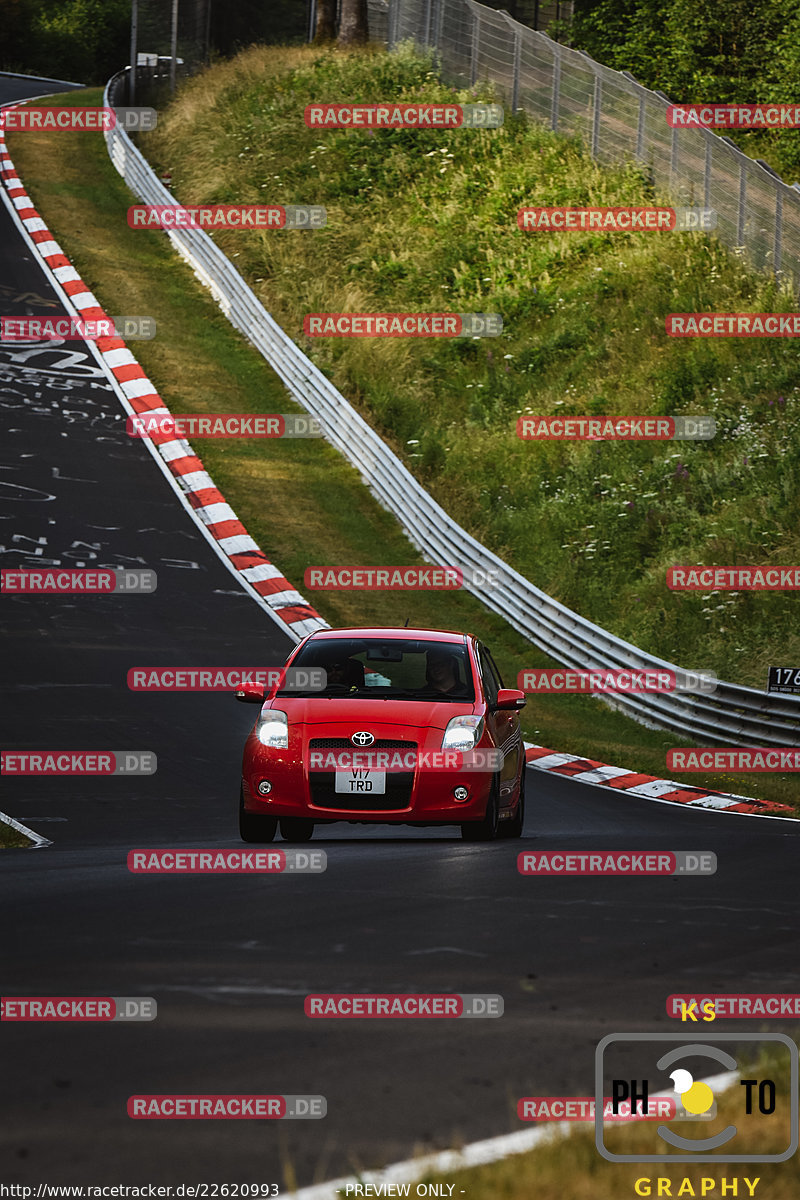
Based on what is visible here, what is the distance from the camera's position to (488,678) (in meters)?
11.2

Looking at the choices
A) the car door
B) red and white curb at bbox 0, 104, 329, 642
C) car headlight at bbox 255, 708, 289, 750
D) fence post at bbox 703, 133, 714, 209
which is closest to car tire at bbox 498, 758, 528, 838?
the car door

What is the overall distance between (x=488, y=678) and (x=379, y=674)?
83 cm

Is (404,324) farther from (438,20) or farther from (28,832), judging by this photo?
(28,832)

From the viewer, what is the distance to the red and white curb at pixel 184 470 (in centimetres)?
2178

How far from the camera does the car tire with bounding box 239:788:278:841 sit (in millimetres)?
10000

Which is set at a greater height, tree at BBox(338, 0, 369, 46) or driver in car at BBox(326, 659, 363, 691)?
tree at BBox(338, 0, 369, 46)

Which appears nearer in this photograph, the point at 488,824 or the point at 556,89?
the point at 488,824

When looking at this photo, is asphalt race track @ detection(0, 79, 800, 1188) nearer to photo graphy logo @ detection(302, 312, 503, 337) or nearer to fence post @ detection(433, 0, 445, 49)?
photo graphy logo @ detection(302, 312, 503, 337)

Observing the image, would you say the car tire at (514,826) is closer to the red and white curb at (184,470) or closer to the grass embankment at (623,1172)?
the grass embankment at (623,1172)

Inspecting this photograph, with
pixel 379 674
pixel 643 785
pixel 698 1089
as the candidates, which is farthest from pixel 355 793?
pixel 643 785

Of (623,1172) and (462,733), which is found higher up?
(623,1172)

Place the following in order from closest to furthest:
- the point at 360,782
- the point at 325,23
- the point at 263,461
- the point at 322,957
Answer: the point at 322,957 < the point at 360,782 < the point at 263,461 < the point at 325,23

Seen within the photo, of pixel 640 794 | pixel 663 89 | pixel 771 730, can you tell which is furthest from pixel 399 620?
pixel 663 89

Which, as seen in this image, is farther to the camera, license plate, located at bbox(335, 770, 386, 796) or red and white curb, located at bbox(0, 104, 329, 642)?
red and white curb, located at bbox(0, 104, 329, 642)
